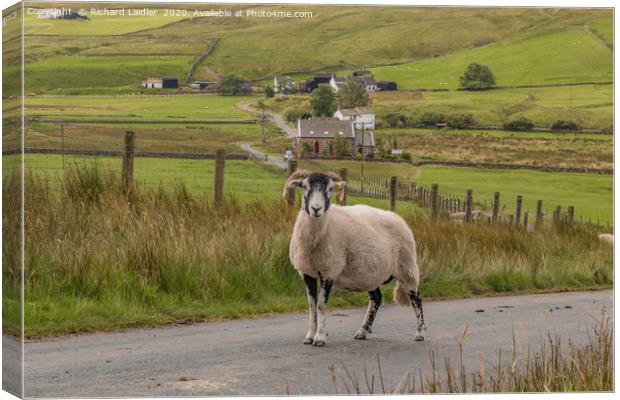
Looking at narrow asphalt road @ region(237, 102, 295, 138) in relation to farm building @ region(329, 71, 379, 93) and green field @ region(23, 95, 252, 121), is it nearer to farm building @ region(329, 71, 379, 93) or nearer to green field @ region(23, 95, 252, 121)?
green field @ region(23, 95, 252, 121)

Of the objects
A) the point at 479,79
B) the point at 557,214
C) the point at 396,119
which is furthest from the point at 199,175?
the point at 557,214

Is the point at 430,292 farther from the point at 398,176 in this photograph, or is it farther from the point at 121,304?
the point at 121,304

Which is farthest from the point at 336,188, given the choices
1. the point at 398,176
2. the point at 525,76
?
the point at 525,76

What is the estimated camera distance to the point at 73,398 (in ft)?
49.0

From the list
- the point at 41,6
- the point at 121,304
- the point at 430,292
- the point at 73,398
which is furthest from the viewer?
the point at 430,292

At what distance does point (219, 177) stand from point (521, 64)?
380 cm

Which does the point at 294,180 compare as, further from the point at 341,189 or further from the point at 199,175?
the point at 199,175

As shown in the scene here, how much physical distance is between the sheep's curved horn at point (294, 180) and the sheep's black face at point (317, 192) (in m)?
0.16

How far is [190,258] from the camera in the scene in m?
18.7

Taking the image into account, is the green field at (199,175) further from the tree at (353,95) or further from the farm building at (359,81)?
the farm building at (359,81)

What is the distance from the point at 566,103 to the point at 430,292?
2.85 meters

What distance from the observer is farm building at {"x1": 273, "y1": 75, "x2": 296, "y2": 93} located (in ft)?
59.0

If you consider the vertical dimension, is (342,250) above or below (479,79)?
below

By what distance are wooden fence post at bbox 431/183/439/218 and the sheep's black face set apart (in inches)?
93.3
